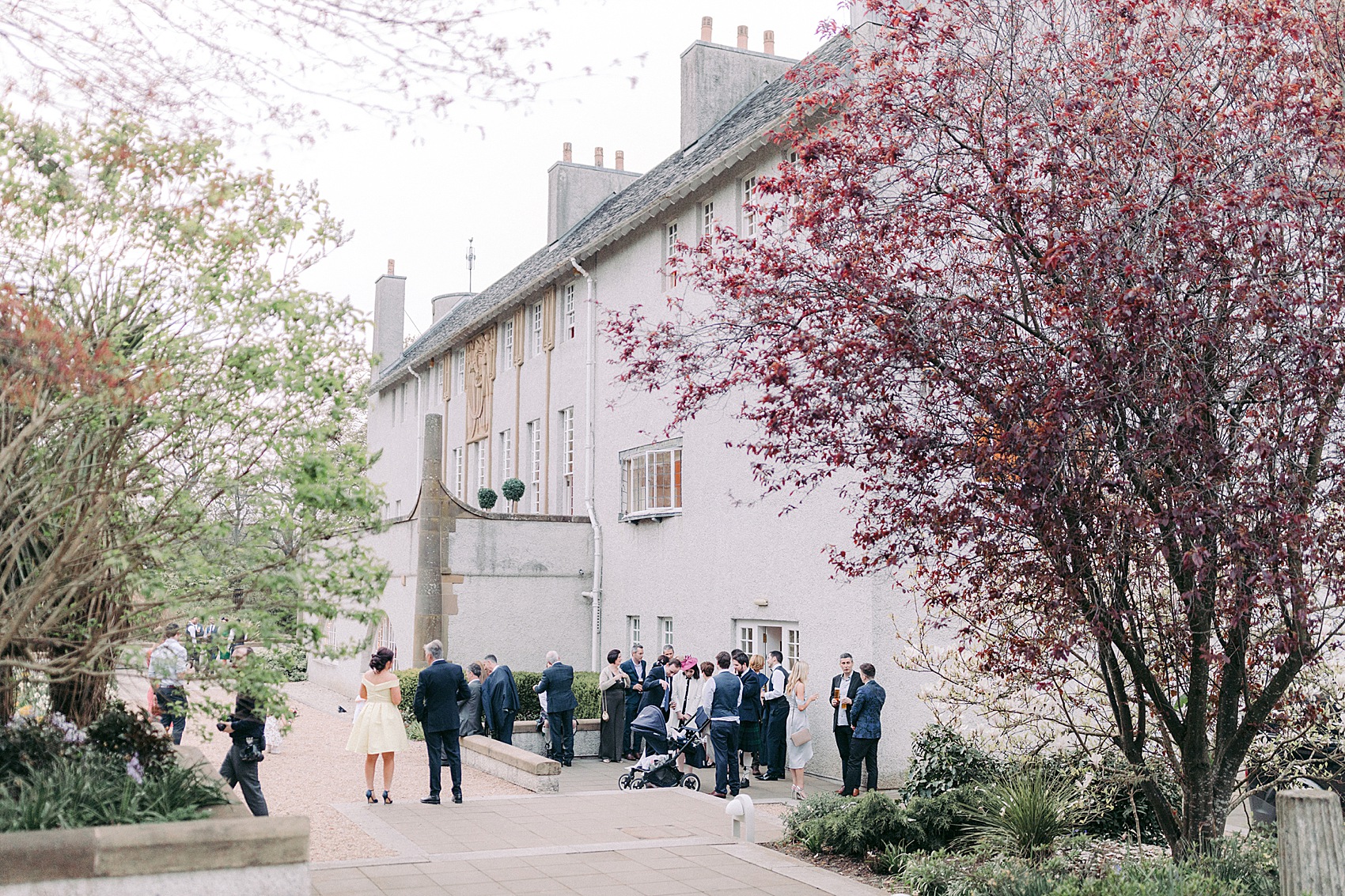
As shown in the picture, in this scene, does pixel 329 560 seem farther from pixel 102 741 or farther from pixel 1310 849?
pixel 1310 849

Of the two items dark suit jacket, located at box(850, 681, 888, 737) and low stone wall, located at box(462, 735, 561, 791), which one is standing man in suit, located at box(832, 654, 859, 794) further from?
low stone wall, located at box(462, 735, 561, 791)

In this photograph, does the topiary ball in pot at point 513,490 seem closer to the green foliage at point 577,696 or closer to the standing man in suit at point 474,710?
the green foliage at point 577,696

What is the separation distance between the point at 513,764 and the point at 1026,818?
23.8ft

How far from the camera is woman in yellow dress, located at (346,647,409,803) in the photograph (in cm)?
1348

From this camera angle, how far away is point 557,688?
17.9 meters

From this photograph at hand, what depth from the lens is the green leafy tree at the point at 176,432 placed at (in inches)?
290

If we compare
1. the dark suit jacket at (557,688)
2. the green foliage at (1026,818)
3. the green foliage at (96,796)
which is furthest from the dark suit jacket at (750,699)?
the green foliage at (96,796)

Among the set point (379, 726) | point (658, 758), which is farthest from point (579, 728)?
point (379, 726)

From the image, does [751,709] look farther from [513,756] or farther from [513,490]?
[513,490]

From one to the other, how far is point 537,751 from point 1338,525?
44.8ft

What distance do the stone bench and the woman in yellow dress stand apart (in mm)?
1564

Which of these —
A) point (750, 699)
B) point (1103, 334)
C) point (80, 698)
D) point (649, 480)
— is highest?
point (649, 480)

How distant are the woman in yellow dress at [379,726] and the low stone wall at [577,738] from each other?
491cm

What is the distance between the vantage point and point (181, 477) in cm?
796
